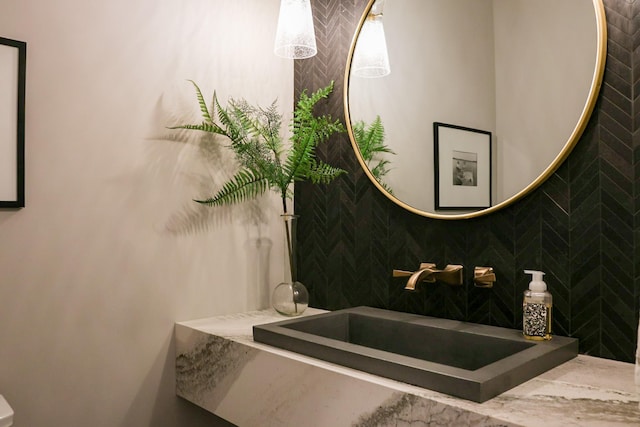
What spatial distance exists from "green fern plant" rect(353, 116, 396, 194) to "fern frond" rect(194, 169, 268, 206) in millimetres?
353

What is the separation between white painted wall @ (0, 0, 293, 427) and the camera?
143 centimetres

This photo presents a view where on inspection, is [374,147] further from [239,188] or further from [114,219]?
[114,219]

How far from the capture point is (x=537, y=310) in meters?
1.23

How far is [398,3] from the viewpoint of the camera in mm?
1654

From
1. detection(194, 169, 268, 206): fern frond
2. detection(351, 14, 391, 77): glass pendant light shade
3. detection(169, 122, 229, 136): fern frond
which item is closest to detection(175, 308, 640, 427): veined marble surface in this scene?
detection(194, 169, 268, 206): fern frond

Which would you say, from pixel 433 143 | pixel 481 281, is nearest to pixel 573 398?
pixel 481 281

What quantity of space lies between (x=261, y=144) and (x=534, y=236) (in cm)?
96

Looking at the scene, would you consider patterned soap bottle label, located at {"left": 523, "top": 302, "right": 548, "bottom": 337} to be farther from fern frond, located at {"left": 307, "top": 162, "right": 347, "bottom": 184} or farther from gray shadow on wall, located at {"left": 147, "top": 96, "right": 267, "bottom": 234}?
gray shadow on wall, located at {"left": 147, "top": 96, "right": 267, "bottom": 234}

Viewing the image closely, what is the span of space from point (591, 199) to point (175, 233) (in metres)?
1.23

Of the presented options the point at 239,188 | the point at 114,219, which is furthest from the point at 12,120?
the point at 239,188

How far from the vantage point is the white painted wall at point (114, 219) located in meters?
1.43

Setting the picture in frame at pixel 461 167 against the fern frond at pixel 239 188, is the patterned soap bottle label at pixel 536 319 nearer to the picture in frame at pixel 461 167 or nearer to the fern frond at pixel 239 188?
the picture in frame at pixel 461 167

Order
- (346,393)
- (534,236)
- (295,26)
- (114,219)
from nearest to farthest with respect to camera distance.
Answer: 1. (346,393)
2. (534,236)
3. (114,219)
4. (295,26)

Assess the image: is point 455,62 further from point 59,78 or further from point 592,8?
point 59,78
